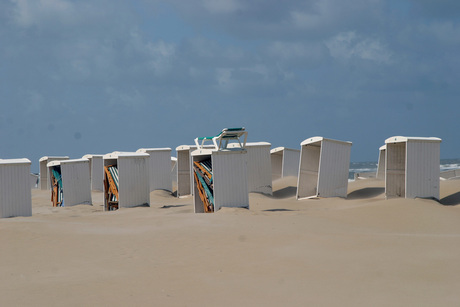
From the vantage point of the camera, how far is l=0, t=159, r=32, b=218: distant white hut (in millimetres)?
14344

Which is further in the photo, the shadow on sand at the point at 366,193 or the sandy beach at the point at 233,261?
the shadow on sand at the point at 366,193

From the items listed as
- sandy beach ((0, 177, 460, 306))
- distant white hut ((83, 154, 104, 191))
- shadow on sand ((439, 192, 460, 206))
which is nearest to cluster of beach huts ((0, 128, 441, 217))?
shadow on sand ((439, 192, 460, 206))

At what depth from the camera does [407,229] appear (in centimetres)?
1177

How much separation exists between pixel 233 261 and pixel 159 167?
1634cm

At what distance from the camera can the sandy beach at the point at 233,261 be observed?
617 cm

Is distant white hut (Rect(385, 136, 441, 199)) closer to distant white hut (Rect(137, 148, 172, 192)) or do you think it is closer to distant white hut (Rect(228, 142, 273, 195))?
distant white hut (Rect(228, 142, 273, 195))

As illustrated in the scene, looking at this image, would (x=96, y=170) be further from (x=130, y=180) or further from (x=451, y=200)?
(x=451, y=200)

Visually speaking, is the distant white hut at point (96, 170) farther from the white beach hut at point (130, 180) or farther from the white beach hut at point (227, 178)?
the white beach hut at point (227, 178)

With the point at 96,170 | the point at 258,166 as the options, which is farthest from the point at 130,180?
the point at 96,170

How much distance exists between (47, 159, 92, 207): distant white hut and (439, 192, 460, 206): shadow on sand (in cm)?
1202

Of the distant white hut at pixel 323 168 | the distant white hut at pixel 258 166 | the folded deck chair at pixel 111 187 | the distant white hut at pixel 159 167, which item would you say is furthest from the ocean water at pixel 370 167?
the folded deck chair at pixel 111 187

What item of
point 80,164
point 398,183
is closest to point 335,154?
point 398,183

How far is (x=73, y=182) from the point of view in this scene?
64.7ft

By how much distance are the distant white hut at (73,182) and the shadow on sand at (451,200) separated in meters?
12.0
